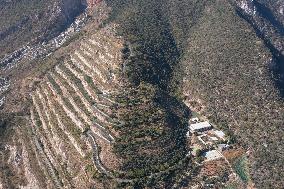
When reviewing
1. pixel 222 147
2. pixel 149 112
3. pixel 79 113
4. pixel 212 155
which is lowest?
pixel 222 147

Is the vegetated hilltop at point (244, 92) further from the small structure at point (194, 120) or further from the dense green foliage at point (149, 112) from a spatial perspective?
the dense green foliage at point (149, 112)

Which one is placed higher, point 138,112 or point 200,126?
point 138,112

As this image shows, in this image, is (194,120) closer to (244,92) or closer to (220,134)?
(220,134)

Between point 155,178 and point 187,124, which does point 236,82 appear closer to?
point 187,124

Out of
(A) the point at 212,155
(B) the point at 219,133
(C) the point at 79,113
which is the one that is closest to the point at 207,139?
(B) the point at 219,133

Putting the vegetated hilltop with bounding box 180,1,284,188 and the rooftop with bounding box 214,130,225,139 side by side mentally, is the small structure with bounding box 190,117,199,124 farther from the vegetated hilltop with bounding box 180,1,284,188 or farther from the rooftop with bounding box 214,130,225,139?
the rooftop with bounding box 214,130,225,139

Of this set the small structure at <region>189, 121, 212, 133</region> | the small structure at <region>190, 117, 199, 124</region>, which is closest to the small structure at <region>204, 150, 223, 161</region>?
the small structure at <region>189, 121, 212, 133</region>

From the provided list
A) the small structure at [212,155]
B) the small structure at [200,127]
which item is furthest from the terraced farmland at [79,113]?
the small structure at [212,155]
